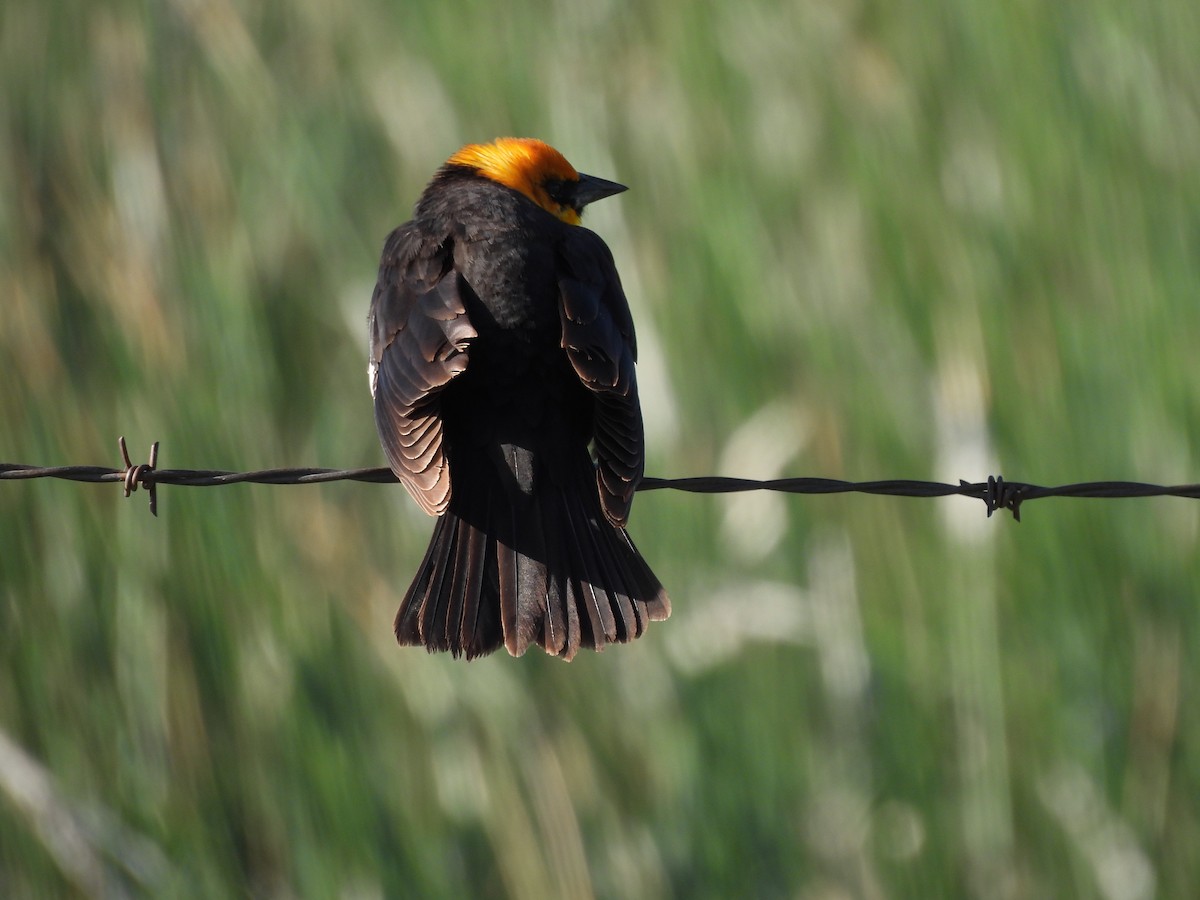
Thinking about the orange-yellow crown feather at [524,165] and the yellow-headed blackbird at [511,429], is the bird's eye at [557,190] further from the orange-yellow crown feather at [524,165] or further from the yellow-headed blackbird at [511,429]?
the yellow-headed blackbird at [511,429]

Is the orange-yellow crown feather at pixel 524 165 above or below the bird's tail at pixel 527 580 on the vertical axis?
above

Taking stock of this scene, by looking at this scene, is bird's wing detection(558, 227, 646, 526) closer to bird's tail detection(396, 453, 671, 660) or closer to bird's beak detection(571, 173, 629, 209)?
bird's tail detection(396, 453, 671, 660)

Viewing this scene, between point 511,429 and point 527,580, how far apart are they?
15.4 inches

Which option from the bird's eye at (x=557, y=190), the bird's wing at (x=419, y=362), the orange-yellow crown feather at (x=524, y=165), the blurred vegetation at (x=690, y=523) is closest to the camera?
the bird's wing at (x=419, y=362)

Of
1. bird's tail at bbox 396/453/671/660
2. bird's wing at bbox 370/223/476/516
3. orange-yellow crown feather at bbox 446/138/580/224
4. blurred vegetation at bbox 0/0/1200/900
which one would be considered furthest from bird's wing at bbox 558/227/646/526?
orange-yellow crown feather at bbox 446/138/580/224

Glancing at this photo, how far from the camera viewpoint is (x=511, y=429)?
11.0 ft

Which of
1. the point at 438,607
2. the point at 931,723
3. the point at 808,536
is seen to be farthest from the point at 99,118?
the point at 931,723

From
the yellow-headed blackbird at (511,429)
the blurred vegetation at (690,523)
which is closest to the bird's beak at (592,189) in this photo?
the blurred vegetation at (690,523)

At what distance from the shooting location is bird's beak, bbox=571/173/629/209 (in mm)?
4469

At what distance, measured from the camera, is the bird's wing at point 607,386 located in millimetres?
3152

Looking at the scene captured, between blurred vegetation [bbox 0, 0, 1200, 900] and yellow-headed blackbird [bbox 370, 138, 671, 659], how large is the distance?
2.32 feet

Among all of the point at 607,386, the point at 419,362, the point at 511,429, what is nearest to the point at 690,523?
the point at 511,429

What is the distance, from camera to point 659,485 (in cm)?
304

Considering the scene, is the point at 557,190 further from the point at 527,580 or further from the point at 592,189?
the point at 527,580
